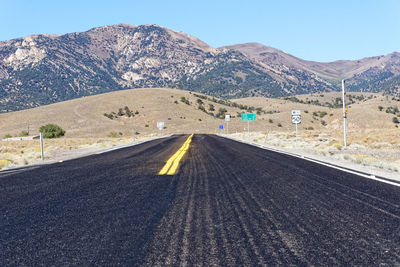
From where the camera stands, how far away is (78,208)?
5344mm

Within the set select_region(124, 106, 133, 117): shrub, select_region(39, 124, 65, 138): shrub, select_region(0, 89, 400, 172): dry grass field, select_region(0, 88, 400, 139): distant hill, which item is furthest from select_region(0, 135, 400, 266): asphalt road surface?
select_region(124, 106, 133, 117): shrub

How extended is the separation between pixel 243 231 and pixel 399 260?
158 cm

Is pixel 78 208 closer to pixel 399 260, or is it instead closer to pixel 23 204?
pixel 23 204

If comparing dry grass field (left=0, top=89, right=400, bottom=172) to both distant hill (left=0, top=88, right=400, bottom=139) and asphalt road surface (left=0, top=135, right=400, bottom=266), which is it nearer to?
distant hill (left=0, top=88, right=400, bottom=139)

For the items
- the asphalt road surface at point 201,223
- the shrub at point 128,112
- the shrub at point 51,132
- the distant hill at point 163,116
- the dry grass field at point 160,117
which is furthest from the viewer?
the shrub at point 128,112

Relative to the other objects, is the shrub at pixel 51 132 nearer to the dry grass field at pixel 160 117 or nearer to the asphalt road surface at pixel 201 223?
the dry grass field at pixel 160 117

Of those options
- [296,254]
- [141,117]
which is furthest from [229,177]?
[141,117]

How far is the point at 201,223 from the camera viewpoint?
4387 mm

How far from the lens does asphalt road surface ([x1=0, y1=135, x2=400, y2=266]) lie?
3234 mm

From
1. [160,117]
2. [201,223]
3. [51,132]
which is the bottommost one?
[201,223]

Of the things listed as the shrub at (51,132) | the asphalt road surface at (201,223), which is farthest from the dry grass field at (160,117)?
the asphalt road surface at (201,223)

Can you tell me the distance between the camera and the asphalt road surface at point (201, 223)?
3.23 m

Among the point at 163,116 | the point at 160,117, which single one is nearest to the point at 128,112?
the point at 160,117

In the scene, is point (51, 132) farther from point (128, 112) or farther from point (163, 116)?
point (128, 112)
